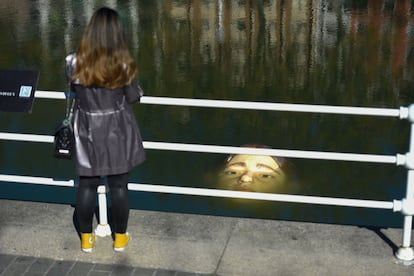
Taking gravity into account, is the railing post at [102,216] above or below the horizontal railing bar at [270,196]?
below

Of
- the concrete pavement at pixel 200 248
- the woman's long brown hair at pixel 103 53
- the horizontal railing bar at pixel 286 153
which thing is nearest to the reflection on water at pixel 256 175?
the concrete pavement at pixel 200 248

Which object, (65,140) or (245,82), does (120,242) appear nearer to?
(65,140)

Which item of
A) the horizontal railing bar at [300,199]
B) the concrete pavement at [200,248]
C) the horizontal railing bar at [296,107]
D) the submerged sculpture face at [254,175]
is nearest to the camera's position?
the horizontal railing bar at [296,107]

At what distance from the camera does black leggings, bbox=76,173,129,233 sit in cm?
496

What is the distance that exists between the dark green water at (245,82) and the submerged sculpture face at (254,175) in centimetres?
46

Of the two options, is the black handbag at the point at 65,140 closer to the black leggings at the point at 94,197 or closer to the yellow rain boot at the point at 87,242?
the black leggings at the point at 94,197

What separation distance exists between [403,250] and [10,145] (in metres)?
11.7

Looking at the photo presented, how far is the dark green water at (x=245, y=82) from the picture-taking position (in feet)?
43.9

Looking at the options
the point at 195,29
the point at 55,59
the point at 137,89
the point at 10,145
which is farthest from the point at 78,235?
the point at 195,29

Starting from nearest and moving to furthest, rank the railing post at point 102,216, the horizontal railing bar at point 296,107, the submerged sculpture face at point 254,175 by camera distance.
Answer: the horizontal railing bar at point 296,107 < the railing post at point 102,216 < the submerged sculpture face at point 254,175

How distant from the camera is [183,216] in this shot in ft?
19.1

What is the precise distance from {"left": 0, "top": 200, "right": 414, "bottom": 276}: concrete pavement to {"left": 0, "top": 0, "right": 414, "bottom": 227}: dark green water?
20.8ft

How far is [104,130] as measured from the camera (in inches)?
186

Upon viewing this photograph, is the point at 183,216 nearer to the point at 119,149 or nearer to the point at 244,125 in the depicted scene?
the point at 119,149
